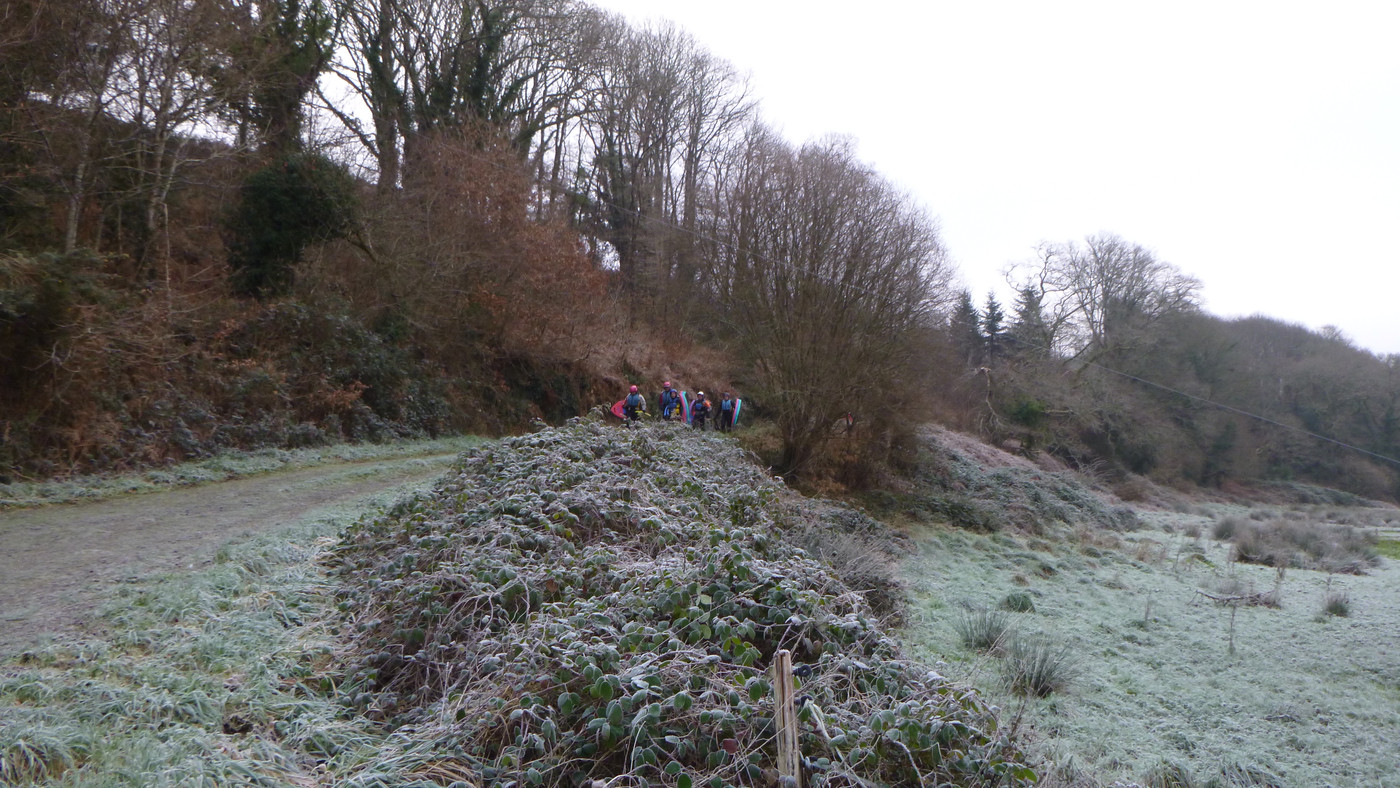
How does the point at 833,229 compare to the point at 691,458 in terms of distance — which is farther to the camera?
the point at 833,229

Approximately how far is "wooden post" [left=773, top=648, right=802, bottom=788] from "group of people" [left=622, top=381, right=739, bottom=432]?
14010 millimetres

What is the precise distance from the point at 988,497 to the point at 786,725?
20.3 meters

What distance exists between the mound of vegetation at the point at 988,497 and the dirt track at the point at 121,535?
39.1 ft

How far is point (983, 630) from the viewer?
8.62m

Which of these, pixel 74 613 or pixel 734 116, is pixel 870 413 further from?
pixel 734 116

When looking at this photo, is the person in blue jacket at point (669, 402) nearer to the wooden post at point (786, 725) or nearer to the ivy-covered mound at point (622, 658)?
the ivy-covered mound at point (622, 658)

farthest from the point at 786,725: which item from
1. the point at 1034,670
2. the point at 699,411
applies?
the point at 699,411

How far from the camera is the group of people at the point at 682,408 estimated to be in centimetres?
1791

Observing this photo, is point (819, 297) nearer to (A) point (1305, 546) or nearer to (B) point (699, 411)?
(B) point (699, 411)

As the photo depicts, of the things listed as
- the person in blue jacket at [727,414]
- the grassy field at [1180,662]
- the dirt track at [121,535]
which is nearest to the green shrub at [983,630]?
the grassy field at [1180,662]

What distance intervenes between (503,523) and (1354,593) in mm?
14514

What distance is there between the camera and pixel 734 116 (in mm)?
38969

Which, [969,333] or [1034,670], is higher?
[969,333]

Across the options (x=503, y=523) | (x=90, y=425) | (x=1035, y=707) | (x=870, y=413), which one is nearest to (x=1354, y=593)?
(x=870, y=413)
